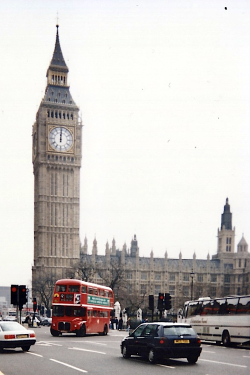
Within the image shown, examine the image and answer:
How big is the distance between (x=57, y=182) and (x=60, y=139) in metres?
8.96

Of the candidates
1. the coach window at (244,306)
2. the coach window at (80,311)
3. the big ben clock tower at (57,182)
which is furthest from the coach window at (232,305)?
the big ben clock tower at (57,182)

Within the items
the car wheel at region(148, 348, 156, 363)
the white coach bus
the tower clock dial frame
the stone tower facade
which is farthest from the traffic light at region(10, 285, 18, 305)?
the stone tower facade

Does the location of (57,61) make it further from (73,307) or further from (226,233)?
(73,307)

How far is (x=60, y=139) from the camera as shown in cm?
13050

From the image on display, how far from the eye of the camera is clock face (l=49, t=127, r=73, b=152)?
130m

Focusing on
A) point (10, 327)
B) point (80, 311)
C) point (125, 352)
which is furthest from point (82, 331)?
point (125, 352)

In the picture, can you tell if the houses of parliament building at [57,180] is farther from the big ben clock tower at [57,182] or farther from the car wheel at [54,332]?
the car wheel at [54,332]

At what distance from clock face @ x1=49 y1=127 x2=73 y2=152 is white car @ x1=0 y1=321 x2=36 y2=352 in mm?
108728

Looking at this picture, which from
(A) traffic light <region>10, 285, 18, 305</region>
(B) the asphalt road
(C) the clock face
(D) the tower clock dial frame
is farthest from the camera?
(C) the clock face

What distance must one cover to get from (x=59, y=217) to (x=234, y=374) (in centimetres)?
11802

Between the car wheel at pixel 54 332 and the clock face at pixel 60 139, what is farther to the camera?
the clock face at pixel 60 139

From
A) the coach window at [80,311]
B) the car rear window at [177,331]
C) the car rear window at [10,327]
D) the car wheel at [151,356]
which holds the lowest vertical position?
the coach window at [80,311]

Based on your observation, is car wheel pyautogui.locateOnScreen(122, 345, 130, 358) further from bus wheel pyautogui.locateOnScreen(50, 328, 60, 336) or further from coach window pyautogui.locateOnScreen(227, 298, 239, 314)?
bus wheel pyautogui.locateOnScreen(50, 328, 60, 336)

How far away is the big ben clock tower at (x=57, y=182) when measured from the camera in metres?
130
